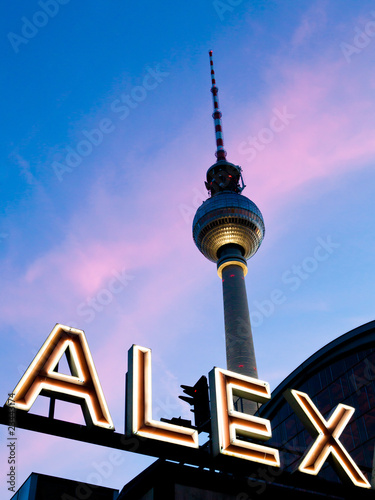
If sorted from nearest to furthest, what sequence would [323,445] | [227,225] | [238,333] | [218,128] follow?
1. [323,445]
2. [238,333]
3. [227,225]
4. [218,128]

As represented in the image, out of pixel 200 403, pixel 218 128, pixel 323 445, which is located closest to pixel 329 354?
pixel 323 445

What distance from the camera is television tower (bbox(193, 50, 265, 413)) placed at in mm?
88562

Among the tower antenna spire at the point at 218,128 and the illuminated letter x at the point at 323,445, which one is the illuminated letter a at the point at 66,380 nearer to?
the illuminated letter x at the point at 323,445

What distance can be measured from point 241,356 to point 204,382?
6723 cm

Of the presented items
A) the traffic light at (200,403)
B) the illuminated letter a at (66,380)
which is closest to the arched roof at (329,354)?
the traffic light at (200,403)

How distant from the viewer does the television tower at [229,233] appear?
8856 cm

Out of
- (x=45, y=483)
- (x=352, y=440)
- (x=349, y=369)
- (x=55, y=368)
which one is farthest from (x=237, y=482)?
(x=349, y=369)

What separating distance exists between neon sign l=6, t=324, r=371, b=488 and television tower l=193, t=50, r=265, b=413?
66.5m

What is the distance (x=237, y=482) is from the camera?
58.0 feet

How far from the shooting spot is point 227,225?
101m

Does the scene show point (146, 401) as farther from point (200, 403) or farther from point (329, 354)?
point (329, 354)

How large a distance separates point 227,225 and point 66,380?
280 feet

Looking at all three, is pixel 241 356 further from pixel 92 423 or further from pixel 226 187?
pixel 92 423

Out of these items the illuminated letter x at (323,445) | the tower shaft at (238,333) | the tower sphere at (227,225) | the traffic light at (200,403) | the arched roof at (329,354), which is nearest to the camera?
the traffic light at (200,403)
